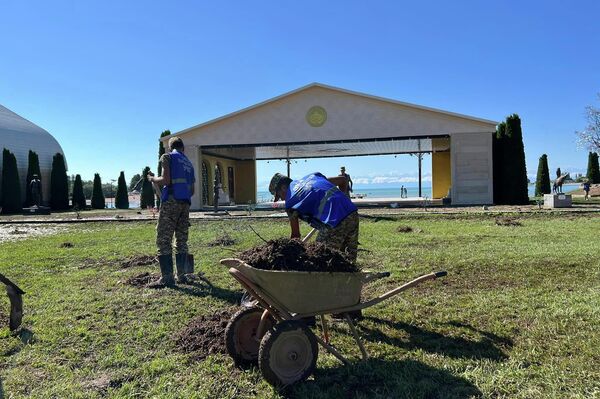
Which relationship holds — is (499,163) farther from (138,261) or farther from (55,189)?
(55,189)

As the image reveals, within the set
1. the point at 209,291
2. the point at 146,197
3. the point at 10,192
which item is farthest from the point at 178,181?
the point at 10,192

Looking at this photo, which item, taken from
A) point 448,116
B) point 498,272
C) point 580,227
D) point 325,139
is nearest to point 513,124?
point 448,116

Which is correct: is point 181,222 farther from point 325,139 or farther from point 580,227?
point 325,139

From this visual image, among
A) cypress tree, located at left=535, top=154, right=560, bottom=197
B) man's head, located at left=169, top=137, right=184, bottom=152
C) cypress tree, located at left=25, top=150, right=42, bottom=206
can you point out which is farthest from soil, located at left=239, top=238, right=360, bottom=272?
cypress tree, located at left=25, top=150, right=42, bottom=206

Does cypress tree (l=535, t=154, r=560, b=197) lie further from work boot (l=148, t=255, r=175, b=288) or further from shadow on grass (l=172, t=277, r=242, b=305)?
work boot (l=148, t=255, r=175, b=288)

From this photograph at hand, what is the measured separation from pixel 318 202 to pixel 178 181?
95.7 inches

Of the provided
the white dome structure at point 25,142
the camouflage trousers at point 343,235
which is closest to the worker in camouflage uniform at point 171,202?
the camouflage trousers at point 343,235

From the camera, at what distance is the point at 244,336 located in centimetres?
340

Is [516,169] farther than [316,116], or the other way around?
[316,116]

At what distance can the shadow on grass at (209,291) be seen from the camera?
16.9 ft

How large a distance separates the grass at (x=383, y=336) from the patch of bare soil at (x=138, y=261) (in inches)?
18.5

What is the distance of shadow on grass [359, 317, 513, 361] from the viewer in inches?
137

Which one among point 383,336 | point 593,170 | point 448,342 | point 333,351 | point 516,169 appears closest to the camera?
point 333,351

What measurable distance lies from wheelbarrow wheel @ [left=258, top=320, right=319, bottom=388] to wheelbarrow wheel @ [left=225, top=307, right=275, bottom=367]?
32 cm
